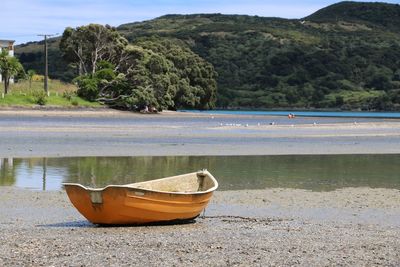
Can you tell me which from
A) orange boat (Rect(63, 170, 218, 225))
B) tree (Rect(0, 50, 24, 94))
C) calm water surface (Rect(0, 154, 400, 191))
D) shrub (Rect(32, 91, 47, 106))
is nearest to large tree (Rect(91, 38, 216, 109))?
shrub (Rect(32, 91, 47, 106))

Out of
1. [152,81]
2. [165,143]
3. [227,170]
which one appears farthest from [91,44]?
[227,170]

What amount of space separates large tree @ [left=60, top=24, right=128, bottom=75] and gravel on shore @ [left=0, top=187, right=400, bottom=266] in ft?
271

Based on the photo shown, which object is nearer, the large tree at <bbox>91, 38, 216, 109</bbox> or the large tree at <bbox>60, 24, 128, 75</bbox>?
the large tree at <bbox>91, 38, 216, 109</bbox>

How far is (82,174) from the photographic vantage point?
24984mm

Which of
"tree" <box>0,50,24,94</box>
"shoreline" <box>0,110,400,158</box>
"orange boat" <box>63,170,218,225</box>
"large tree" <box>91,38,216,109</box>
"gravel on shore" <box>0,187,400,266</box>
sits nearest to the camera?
"gravel on shore" <box>0,187,400,266</box>

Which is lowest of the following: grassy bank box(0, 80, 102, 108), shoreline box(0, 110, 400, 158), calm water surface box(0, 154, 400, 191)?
grassy bank box(0, 80, 102, 108)

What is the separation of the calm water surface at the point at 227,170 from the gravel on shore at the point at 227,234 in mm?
2815

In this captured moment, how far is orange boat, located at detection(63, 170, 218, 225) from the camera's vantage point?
14859 mm

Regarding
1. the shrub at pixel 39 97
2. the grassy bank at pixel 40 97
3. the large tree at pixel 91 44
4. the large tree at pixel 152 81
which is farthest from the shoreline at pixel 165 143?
the large tree at pixel 91 44

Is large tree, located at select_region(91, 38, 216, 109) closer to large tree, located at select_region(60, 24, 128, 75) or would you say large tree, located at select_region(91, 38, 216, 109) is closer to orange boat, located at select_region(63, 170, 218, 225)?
large tree, located at select_region(60, 24, 128, 75)

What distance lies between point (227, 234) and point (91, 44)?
90417mm

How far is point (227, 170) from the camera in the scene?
2770 centimetres

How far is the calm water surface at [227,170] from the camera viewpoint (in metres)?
23.5

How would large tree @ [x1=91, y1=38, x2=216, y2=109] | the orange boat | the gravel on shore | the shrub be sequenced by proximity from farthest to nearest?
large tree @ [x1=91, y1=38, x2=216, y2=109] → the shrub → the orange boat → the gravel on shore
